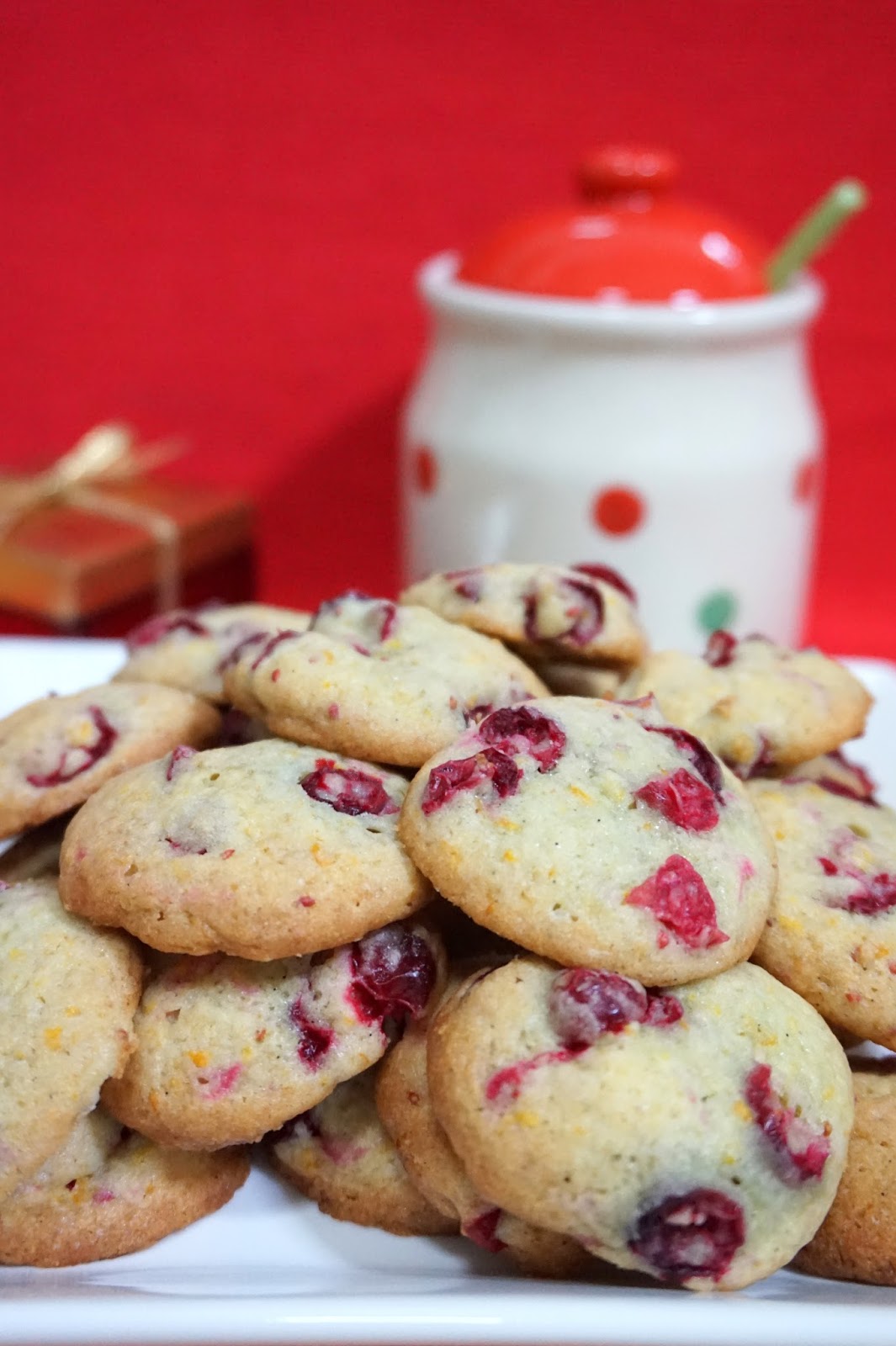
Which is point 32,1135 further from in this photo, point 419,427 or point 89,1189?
point 419,427

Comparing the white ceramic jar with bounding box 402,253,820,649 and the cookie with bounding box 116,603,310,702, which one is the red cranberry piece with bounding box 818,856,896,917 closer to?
the cookie with bounding box 116,603,310,702

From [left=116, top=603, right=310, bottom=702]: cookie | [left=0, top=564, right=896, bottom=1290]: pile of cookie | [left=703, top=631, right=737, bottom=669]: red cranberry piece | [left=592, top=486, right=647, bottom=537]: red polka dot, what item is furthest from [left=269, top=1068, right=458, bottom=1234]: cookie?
[left=592, top=486, right=647, bottom=537]: red polka dot

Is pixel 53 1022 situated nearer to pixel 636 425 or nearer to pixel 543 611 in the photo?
pixel 543 611

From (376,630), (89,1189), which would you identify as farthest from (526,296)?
(89,1189)

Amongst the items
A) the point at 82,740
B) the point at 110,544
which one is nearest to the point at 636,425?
the point at 110,544

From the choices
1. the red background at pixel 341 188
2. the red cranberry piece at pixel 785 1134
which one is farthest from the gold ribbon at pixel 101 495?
the red cranberry piece at pixel 785 1134

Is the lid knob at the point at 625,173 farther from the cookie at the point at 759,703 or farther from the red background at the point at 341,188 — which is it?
the cookie at the point at 759,703
